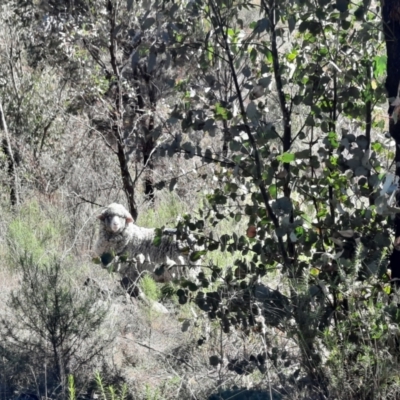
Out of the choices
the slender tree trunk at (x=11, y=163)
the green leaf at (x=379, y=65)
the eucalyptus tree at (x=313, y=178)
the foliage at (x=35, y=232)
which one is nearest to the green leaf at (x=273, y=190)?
Answer: the eucalyptus tree at (x=313, y=178)

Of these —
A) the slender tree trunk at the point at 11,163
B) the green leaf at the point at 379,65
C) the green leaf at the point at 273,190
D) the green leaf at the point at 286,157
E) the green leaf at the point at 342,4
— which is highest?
the slender tree trunk at the point at 11,163

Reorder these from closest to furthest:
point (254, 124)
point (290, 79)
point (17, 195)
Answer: point (254, 124) < point (290, 79) < point (17, 195)

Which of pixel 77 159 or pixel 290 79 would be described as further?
pixel 77 159

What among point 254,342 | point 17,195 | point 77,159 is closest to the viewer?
point 254,342

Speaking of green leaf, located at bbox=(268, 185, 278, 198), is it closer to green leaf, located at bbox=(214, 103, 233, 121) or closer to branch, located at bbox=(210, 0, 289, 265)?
branch, located at bbox=(210, 0, 289, 265)

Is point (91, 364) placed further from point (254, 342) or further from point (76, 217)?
point (76, 217)

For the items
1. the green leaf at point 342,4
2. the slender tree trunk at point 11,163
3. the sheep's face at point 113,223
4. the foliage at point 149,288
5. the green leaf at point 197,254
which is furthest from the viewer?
the slender tree trunk at point 11,163

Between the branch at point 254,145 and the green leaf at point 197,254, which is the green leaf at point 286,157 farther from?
the green leaf at point 197,254

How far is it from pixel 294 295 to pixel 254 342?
0.87 m

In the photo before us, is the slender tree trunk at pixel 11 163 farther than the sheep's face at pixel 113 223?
Yes

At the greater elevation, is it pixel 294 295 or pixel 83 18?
pixel 83 18

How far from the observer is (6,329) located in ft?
17.8

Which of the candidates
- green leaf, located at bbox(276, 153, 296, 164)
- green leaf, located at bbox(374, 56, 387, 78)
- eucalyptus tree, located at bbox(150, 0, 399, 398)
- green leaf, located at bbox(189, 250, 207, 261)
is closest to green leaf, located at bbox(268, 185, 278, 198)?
eucalyptus tree, located at bbox(150, 0, 399, 398)

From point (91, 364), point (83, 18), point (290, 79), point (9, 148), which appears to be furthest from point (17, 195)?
point (290, 79)
